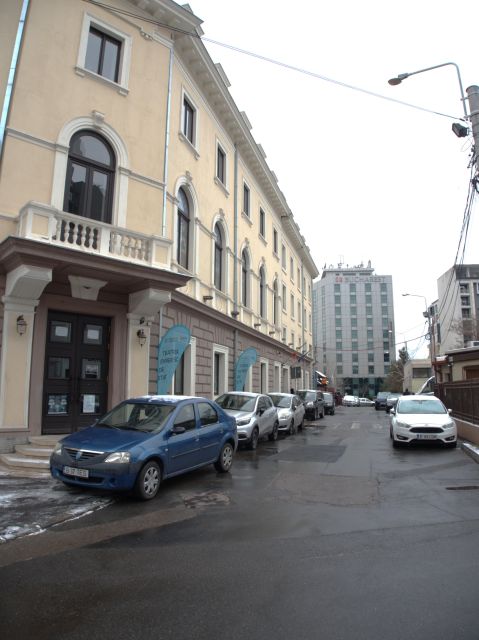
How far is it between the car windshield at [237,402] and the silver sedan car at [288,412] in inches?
132

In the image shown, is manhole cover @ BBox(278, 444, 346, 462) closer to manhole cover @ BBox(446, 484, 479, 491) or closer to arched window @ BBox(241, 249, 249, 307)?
manhole cover @ BBox(446, 484, 479, 491)

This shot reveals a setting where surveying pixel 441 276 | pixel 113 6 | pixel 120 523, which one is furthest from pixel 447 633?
pixel 441 276

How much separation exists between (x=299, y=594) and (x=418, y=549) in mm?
1830

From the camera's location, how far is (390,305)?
112 metres

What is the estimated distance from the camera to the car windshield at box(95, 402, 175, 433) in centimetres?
775

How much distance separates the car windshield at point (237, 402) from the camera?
536 inches

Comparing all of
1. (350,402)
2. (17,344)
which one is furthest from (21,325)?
(350,402)

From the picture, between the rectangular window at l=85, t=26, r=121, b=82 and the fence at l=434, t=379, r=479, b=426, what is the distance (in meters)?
14.1

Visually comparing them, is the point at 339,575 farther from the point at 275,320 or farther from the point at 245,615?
the point at 275,320

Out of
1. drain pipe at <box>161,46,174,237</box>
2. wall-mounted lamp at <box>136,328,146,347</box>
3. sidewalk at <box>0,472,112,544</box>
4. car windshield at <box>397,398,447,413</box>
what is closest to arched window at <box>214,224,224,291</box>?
drain pipe at <box>161,46,174,237</box>

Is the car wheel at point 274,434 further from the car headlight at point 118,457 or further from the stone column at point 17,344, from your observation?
the car headlight at point 118,457

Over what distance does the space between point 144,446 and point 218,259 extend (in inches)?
519

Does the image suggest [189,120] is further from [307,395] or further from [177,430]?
[307,395]

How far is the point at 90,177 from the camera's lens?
12203 mm
